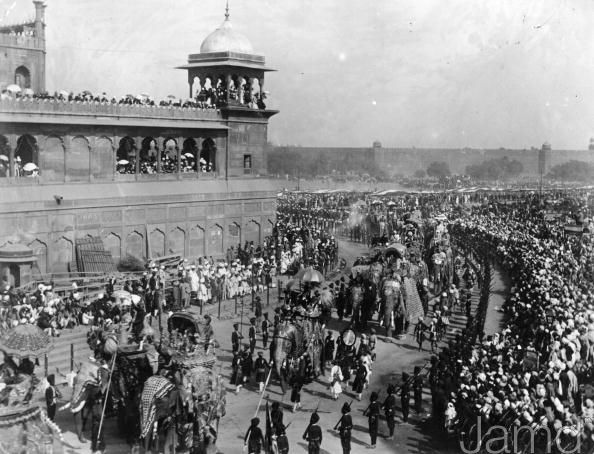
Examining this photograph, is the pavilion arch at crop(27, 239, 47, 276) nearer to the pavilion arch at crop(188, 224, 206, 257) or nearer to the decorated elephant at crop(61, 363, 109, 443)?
the pavilion arch at crop(188, 224, 206, 257)

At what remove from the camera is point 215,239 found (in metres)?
37.8

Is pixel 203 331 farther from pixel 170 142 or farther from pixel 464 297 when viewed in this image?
pixel 170 142

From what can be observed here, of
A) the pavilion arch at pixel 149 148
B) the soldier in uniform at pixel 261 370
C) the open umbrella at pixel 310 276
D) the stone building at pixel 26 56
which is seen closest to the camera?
the soldier in uniform at pixel 261 370

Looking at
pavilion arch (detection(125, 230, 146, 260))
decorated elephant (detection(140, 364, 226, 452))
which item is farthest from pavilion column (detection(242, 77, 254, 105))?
decorated elephant (detection(140, 364, 226, 452))

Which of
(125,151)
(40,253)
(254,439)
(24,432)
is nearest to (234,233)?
(125,151)

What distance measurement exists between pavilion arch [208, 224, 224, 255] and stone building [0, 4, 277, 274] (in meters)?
0.06

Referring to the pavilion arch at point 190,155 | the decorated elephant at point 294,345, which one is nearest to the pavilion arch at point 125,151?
the pavilion arch at point 190,155

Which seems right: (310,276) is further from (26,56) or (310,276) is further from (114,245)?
(26,56)

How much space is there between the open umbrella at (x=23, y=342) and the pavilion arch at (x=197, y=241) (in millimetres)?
19617

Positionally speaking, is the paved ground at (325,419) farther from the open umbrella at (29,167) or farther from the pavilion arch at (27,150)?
the pavilion arch at (27,150)

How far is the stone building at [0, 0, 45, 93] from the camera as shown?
3816cm

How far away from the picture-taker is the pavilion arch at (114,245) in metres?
32.6

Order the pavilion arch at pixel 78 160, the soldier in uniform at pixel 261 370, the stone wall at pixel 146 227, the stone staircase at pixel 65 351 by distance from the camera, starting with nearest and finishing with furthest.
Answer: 1. the soldier in uniform at pixel 261 370
2. the stone staircase at pixel 65 351
3. the stone wall at pixel 146 227
4. the pavilion arch at pixel 78 160

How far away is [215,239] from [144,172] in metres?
4.98
